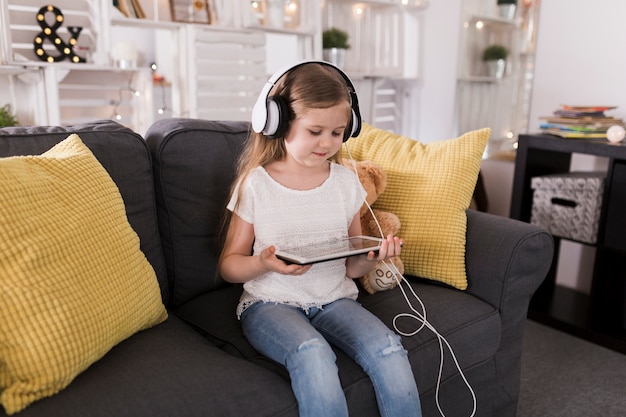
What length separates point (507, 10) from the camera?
3.06 m

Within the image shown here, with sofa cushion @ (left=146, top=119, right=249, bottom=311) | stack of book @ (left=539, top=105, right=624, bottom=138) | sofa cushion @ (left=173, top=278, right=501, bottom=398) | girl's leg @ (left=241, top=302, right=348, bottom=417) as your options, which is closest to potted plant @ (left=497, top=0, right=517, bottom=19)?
stack of book @ (left=539, top=105, right=624, bottom=138)

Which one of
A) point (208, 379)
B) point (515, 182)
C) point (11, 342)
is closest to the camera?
point (11, 342)

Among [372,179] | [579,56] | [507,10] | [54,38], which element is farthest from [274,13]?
[372,179]

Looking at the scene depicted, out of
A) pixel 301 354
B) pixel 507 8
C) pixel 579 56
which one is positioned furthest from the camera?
pixel 507 8

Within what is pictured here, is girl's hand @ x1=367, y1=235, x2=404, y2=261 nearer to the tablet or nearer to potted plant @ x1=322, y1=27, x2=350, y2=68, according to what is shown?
the tablet

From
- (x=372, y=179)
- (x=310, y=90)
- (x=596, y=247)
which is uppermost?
(x=310, y=90)

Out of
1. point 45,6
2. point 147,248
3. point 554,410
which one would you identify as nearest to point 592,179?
point 554,410

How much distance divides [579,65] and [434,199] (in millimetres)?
1460

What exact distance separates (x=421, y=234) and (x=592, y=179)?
100 cm

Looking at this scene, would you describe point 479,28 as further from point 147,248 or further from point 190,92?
point 147,248

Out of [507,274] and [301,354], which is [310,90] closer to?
[301,354]

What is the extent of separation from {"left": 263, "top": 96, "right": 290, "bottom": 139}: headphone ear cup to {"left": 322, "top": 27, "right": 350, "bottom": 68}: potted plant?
193 cm

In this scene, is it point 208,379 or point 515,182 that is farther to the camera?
point 515,182

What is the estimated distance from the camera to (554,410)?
185 cm
